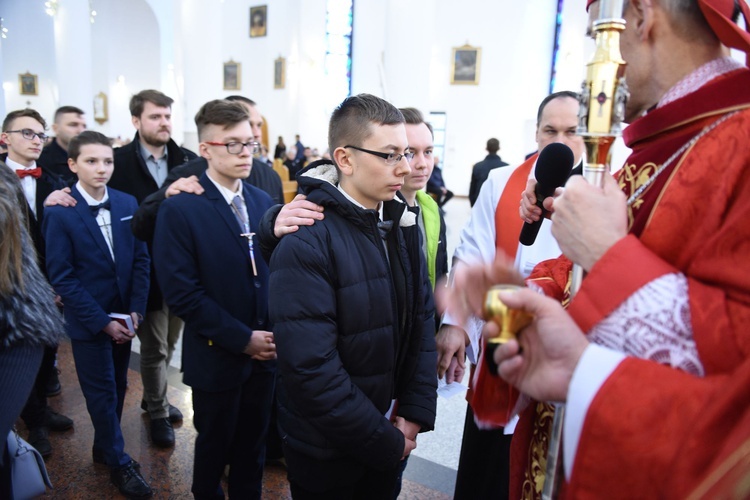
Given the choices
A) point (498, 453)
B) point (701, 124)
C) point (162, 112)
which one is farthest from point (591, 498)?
point (162, 112)

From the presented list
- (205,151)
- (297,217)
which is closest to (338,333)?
(297,217)

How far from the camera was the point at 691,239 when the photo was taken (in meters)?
0.91

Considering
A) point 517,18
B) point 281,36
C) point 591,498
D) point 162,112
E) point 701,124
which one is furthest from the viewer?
point 281,36

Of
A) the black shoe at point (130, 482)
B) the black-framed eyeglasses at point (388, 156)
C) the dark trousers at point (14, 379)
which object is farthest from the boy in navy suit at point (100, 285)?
the black-framed eyeglasses at point (388, 156)

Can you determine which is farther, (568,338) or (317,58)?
(317,58)

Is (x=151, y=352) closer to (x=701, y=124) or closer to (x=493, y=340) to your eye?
(x=493, y=340)

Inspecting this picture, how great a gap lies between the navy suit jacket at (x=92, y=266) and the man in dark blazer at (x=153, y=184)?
0.35 meters

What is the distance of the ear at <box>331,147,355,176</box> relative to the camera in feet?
6.20

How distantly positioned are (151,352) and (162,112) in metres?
1.67

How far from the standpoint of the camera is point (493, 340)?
89 cm

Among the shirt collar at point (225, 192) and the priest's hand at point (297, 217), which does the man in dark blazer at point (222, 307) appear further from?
→ the priest's hand at point (297, 217)

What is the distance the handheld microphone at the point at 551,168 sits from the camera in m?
1.38

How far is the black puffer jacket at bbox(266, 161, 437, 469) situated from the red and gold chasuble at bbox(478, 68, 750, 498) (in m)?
0.88

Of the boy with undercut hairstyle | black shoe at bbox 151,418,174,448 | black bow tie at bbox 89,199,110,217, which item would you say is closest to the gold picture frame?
black bow tie at bbox 89,199,110,217
